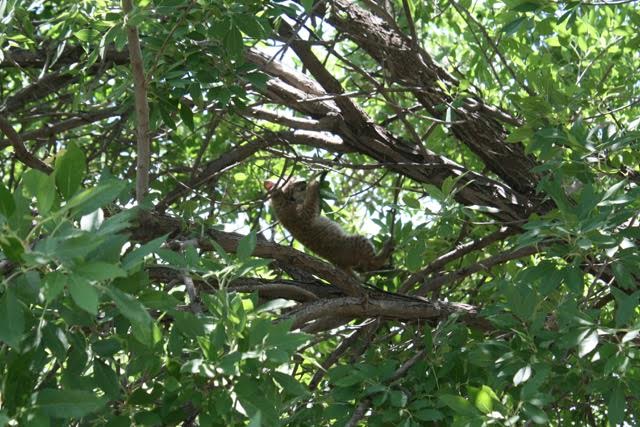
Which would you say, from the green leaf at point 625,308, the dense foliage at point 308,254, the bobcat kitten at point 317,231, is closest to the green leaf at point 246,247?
the dense foliage at point 308,254

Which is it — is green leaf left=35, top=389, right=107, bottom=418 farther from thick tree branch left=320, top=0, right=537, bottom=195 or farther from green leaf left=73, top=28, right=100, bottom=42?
thick tree branch left=320, top=0, right=537, bottom=195

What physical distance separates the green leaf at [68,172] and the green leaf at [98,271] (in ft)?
1.53

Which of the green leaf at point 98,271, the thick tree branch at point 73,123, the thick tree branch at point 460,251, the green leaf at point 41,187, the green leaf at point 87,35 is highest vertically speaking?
the thick tree branch at point 73,123

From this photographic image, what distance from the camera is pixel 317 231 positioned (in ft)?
18.3

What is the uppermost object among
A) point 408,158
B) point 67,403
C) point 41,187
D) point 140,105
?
point 140,105

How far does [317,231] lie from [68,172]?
3.27 metres

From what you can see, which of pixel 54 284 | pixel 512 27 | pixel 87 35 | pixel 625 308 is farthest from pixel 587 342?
pixel 87 35

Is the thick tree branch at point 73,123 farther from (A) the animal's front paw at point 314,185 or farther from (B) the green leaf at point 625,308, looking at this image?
(B) the green leaf at point 625,308

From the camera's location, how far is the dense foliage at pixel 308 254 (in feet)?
7.93

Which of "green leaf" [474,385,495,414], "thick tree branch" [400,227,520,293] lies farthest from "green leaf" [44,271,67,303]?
"thick tree branch" [400,227,520,293]

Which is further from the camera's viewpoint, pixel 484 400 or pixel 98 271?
pixel 484 400

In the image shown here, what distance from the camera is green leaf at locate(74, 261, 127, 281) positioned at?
6.29ft

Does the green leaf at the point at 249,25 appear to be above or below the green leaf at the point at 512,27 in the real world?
above

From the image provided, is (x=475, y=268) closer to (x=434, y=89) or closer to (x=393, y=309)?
(x=393, y=309)
